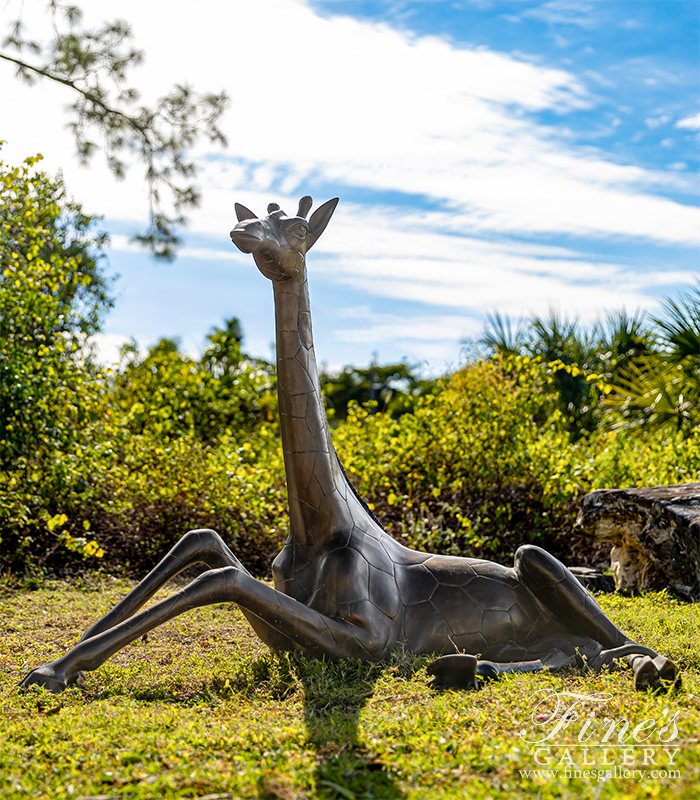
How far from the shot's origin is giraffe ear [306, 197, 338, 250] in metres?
3.58

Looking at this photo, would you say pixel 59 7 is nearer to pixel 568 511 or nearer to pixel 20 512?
pixel 20 512

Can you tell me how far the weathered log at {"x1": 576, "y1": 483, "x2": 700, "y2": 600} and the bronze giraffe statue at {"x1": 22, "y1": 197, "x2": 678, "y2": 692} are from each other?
7.36 feet

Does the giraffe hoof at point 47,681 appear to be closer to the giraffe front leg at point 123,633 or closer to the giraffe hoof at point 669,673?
the giraffe front leg at point 123,633

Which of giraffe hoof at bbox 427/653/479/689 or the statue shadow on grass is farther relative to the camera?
giraffe hoof at bbox 427/653/479/689

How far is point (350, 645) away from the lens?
3262 millimetres

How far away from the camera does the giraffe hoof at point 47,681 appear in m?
3.03

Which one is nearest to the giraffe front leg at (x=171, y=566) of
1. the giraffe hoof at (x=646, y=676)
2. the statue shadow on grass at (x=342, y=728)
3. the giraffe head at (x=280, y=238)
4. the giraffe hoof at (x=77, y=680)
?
the giraffe hoof at (x=77, y=680)

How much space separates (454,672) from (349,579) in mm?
613

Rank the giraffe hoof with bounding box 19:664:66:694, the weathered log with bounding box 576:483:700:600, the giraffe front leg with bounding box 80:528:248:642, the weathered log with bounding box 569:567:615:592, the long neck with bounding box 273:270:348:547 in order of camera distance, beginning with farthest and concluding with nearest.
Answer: the weathered log with bounding box 569:567:615:592 → the weathered log with bounding box 576:483:700:600 → the long neck with bounding box 273:270:348:547 → the giraffe front leg with bounding box 80:528:248:642 → the giraffe hoof with bounding box 19:664:66:694

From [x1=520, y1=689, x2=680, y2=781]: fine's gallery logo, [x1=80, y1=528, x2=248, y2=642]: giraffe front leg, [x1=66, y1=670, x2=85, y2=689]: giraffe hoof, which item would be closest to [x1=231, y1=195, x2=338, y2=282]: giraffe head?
[x1=80, y1=528, x2=248, y2=642]: giraffe front leg

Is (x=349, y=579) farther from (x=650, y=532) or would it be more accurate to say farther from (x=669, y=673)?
(x=650, y=532)

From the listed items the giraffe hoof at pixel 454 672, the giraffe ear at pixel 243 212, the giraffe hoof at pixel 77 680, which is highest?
the giraffe ear at pixel 243 212

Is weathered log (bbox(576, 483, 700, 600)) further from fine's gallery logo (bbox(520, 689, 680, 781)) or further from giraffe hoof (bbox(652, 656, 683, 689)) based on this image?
fine's gallery logo (bbox(520, 689, 680, 781))

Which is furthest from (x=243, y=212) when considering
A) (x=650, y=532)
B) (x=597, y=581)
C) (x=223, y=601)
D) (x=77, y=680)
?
(x=597, y=581)
